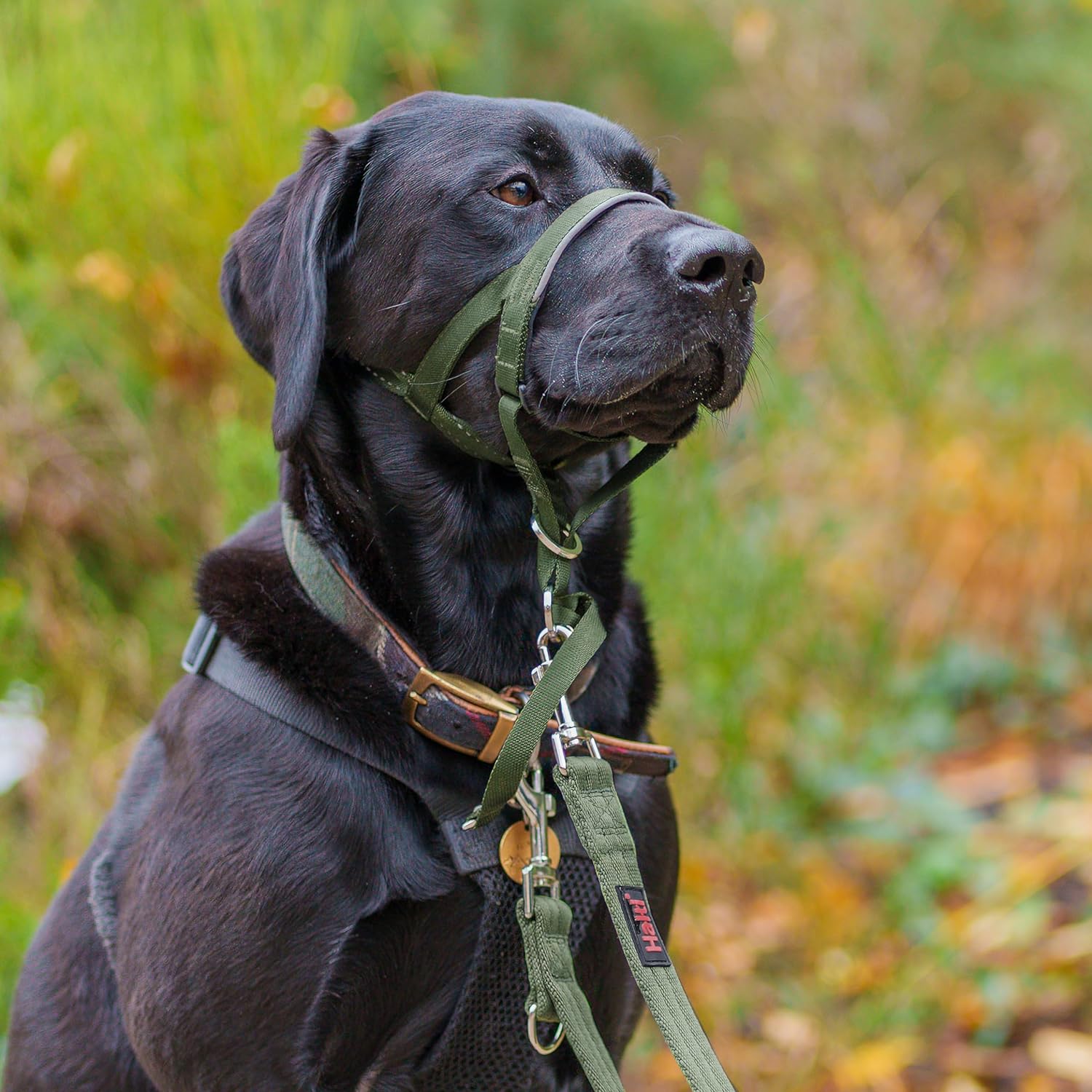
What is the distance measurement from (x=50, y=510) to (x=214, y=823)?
8.64 ft

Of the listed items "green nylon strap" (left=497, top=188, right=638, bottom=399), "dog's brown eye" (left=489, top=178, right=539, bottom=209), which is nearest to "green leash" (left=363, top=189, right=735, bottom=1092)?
"green nylon strap" (left=497, top=188, right=638, bottom=399)

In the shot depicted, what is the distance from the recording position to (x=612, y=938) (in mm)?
1896

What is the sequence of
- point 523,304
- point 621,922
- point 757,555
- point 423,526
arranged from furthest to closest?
point 757,555 → point 423,526 → point 523,304 → point 621,922

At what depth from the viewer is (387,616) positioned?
1.89 metres

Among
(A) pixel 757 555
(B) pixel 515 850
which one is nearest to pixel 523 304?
(B) pixel 515 850

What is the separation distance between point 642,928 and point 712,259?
835 mm

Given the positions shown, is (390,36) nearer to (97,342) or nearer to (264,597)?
(97,342)

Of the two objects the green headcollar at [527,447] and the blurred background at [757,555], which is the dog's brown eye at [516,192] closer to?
the green headcollar at [527,447]

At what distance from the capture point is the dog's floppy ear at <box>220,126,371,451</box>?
1.81 m

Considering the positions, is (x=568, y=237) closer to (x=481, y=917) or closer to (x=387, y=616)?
(x=387, y=616)


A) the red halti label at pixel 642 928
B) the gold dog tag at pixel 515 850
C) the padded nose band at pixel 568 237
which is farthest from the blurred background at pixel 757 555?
the red halti label at pixel 642 928

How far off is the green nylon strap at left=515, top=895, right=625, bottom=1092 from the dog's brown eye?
3.20 feet

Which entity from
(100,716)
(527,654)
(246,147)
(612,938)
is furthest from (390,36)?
(612,938)

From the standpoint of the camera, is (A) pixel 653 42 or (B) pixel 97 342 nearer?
(B) pixel 97 342
